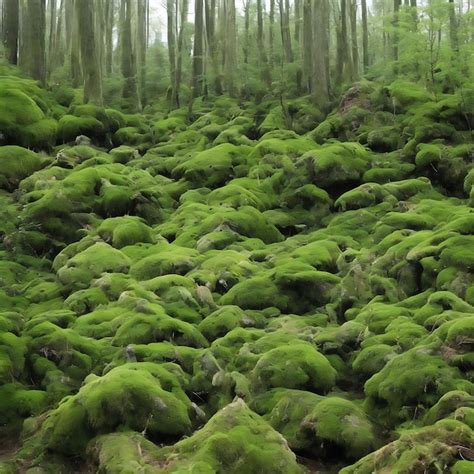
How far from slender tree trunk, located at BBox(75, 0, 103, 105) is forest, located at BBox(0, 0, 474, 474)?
0.21 ft

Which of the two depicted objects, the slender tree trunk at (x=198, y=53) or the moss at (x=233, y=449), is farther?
the slender tree trunk at (x=198, y=53)

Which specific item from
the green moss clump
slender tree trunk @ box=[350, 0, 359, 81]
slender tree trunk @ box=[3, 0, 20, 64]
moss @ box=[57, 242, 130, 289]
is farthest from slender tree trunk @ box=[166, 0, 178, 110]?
moss @ box=[57, 242, 130, 289]

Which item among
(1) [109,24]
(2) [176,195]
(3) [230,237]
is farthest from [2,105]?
(1) [109,24]

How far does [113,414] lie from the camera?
7273mm

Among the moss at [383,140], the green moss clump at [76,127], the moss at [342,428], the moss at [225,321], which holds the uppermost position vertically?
the green moss clump at [76,127]

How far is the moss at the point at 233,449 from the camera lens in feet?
19.8

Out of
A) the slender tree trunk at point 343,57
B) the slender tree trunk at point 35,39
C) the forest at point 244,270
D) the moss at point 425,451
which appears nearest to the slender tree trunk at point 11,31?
the forest at point 244,270

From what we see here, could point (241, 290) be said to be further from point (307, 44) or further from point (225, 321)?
point (307, 44)

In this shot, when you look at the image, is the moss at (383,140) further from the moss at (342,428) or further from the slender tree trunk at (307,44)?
the moss at (342,428)

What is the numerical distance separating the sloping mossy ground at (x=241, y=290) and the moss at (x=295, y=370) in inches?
1.1

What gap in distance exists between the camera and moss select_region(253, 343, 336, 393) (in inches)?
323

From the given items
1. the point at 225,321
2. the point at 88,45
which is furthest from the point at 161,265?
the point at 88,45

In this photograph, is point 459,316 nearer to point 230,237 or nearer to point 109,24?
point 230,237

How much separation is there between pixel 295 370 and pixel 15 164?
10.6 meters
